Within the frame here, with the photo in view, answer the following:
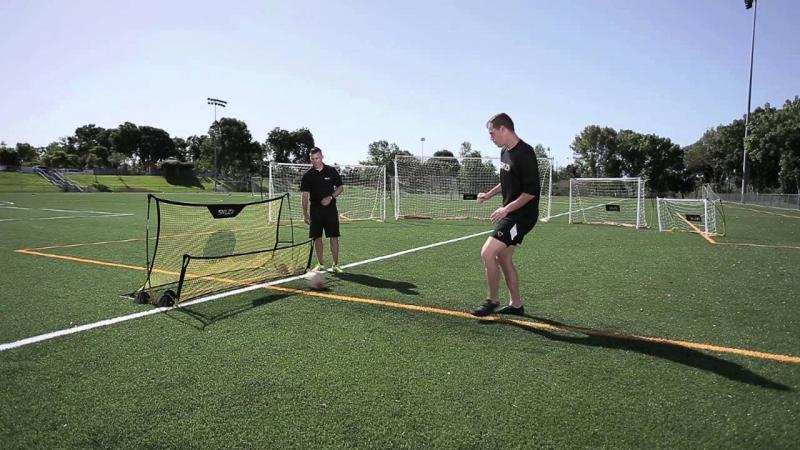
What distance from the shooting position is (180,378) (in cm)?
329

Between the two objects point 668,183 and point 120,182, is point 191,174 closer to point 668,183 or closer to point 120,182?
point 120,182

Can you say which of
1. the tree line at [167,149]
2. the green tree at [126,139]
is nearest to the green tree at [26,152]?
the tree line at [167,149]

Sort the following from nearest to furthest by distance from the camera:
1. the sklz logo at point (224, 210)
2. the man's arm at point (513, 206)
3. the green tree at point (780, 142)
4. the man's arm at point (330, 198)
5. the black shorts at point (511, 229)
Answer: the man's arm at point (513, 206), the black shorts at point (511, 229), the sklz logo at point (224, 210), the man's arm at point (330, 198), the green tree at point (780, 142)

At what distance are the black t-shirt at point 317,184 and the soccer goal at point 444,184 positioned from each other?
1287 cm

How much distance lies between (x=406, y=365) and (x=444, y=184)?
22575mm

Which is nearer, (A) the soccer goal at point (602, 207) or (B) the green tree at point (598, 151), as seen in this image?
(A) the soccer goal at point (602, 207)

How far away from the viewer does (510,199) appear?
477cm

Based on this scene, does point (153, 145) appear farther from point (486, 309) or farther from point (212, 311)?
point (486, 309)

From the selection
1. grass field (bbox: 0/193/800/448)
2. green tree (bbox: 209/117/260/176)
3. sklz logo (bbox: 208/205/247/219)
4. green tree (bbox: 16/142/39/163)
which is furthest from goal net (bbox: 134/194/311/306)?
green tree (bbox: 16/142/39/163)

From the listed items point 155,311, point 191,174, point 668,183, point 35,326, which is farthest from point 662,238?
point 668,183

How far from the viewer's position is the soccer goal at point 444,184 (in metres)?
21.6

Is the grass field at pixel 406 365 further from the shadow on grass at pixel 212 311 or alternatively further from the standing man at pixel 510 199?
the standing man at pixel 510 199

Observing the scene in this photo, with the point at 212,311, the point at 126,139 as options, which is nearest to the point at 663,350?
the point at 212,311

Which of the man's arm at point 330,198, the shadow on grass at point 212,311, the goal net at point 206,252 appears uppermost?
the man's arm at point 330,198
